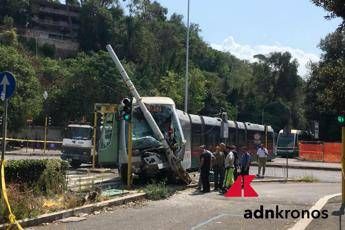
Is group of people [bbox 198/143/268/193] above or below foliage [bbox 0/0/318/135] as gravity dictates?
below

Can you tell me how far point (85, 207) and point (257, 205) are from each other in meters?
5.20

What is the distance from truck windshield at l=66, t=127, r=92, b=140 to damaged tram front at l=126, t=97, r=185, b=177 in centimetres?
1027

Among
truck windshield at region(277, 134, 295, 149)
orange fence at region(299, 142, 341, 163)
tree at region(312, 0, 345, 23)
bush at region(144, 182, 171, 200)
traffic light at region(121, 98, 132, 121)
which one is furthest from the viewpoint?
truck windshield at region(277, 134, 295, 149)

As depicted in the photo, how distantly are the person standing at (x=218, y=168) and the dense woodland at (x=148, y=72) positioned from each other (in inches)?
1467

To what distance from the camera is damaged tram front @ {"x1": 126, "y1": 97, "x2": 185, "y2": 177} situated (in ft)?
75.0

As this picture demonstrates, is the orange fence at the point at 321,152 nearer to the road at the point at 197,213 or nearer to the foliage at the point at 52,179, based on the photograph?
the road at the point at 197,213

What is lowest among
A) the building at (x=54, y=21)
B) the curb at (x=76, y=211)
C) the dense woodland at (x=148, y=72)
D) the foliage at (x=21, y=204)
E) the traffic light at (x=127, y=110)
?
the curb at (x=76, y=211)

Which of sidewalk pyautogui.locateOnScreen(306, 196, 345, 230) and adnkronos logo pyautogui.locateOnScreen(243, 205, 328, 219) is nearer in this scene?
sidewalk pyautogui.locateOnScreen(306, 196, 345, 230)

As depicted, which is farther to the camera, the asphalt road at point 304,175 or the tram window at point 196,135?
the asphalt road at point 304,175

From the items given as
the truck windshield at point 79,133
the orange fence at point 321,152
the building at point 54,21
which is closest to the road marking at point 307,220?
the truck windshield at point 79,133

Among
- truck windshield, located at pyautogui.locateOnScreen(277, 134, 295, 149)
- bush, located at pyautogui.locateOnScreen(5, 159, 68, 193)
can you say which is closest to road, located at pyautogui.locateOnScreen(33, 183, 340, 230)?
bush, located at pyautogui.locateOnScreen(5, 159, 68, 193)

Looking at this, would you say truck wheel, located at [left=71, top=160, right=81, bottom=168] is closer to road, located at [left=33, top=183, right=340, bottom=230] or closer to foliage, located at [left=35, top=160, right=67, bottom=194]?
road, located at [left=33, top=183, right=340, bottom=230]

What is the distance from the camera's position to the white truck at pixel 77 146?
112 ft

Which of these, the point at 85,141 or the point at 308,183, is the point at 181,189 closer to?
the point at 308,183
